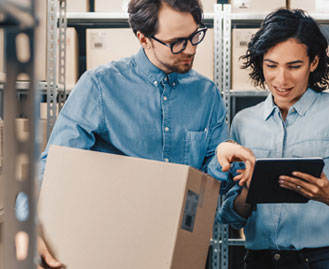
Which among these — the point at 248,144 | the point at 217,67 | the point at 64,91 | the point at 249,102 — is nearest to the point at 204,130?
the point at 248,144

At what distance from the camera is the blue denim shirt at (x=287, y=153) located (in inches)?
47.2

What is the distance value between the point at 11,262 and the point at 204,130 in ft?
3.47

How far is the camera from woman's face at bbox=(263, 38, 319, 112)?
4.21 feet

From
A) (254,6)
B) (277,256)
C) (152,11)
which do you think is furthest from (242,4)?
(277,256)

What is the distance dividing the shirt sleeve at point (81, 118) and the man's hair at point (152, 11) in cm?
24

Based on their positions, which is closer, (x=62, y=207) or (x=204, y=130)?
(x=62, y=207)

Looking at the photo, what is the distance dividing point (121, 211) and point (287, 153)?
0.70 m

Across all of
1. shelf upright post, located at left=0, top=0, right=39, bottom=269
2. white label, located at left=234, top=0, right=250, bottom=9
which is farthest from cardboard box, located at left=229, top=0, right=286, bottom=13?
shelf upright post, located at left=0, top=0, right=39, bottom=269

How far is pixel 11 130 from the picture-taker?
0.20 m

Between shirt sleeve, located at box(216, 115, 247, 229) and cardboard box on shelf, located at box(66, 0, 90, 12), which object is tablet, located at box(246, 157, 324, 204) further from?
cardboard box on shelf, located at box(66, 0, 90, 12)

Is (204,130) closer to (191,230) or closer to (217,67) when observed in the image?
(191,230)

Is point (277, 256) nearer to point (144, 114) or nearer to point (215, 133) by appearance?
point (215, 133)

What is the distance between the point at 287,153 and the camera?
129cm

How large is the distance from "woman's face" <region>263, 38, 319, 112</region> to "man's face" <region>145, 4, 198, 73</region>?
0.95ft
